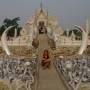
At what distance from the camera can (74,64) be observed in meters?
18.3

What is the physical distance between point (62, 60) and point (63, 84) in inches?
145

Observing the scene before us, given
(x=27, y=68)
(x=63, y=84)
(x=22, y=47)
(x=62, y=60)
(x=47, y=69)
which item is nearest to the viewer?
(x=63, y=84)

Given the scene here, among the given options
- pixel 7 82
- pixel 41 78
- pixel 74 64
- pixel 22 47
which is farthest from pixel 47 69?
pixel 22 47

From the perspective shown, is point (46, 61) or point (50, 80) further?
point (46, 61)

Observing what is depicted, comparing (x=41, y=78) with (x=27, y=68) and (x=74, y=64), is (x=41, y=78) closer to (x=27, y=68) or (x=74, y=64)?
(x=27, y=68)

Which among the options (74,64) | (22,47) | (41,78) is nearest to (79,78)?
(74,64)

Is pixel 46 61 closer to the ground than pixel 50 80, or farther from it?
farther from it

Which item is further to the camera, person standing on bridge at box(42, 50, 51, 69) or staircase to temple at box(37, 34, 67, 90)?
person standing on bridge at box(42, 50, 51, 69)

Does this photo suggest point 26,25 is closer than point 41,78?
No

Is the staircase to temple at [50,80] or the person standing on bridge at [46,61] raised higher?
the person standing on bridge at [46,61]

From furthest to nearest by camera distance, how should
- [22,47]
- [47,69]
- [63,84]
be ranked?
[22,47], [47,69], [63,84]

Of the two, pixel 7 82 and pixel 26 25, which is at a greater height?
pixel 26 25

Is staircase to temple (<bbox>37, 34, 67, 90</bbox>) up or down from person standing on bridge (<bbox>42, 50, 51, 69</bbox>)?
down

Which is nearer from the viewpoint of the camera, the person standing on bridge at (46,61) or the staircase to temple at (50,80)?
the staircase to temple at (50,80)
